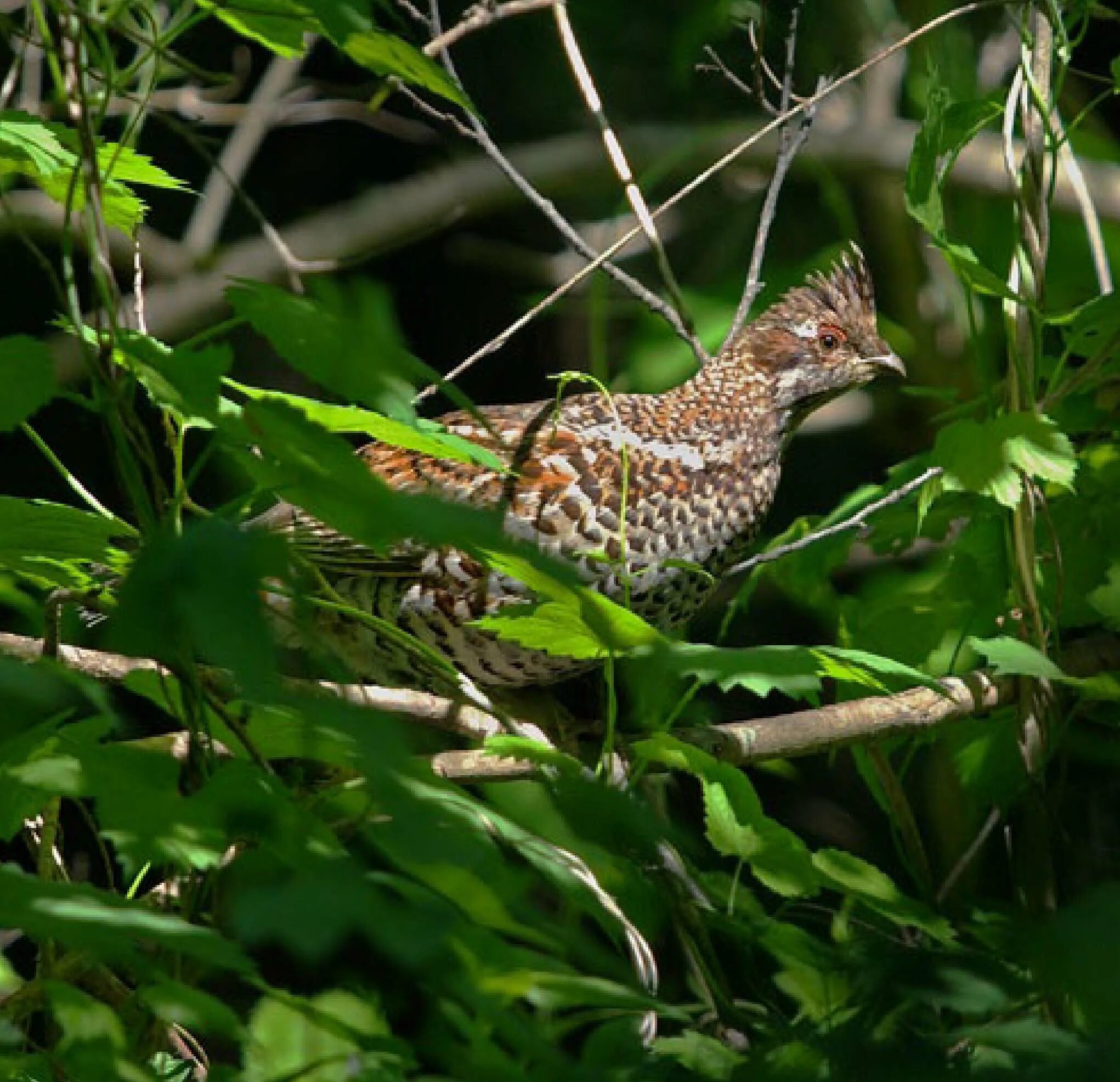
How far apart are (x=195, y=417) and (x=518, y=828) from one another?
15.3 inches

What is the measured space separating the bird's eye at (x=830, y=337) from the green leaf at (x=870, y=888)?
1.40 meters

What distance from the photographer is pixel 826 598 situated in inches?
125

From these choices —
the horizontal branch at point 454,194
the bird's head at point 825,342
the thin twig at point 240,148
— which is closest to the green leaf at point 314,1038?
the bird's head at point 825,342

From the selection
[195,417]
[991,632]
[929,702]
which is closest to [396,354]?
[195,417]

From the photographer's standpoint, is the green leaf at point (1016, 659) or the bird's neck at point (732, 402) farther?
the bird's neck at point (732, 402)

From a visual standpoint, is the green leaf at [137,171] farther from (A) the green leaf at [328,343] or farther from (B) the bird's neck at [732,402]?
(B) the bird's neck at [732,402]

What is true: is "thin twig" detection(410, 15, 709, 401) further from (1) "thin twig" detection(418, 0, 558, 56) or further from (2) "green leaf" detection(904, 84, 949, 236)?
(2) "green leaf" detection(904, 84, 949, 236)

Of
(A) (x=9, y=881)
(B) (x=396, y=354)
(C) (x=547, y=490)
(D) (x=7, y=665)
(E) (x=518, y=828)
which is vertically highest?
(B) (x=396, y=354)

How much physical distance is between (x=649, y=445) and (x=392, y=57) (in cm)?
158

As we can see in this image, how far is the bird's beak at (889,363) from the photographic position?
323 cm

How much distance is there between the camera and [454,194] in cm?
414

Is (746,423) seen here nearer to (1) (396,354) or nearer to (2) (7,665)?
(1) (396,354)

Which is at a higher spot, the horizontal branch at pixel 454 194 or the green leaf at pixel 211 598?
the green leaf at pixel 211 598

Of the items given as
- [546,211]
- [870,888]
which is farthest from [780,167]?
[870,888]
